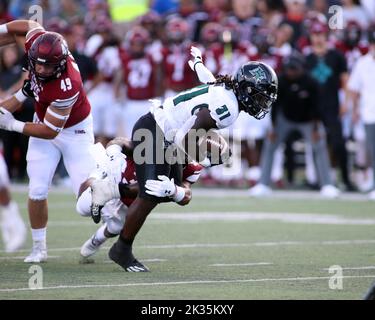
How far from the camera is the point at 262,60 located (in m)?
15.5

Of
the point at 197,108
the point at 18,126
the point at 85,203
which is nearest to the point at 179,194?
the point at 197,108

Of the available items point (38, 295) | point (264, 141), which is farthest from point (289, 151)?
point (38, 295)

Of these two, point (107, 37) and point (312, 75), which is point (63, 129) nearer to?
point (312, 75)

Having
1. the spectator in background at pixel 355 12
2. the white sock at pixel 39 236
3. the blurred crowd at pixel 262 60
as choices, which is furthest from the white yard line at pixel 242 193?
the white sock at pixel 39 236

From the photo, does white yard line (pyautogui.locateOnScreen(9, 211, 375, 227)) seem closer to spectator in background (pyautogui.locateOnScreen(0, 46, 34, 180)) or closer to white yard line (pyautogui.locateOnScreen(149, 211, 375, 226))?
white yard line (pyautogui.locateOnScreen(149, 211, 375, 226))

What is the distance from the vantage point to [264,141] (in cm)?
1602

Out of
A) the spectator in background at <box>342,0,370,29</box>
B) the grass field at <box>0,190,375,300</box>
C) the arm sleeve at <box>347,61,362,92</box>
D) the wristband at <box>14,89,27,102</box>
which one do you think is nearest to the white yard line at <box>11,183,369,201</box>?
the grass field at <box>0,190,375,300</box>

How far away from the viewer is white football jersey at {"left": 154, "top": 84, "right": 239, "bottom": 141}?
7.38 meters

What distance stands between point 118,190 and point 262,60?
7.92 meters

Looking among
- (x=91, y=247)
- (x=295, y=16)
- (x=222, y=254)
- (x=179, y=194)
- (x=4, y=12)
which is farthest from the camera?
(x=4, y=12)

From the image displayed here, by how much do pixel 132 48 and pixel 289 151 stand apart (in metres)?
3.08

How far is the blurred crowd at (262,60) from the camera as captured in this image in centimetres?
1455

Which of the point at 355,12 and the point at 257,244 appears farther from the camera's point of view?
the point at 355,12

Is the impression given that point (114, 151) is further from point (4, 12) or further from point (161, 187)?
point (4, 12)
